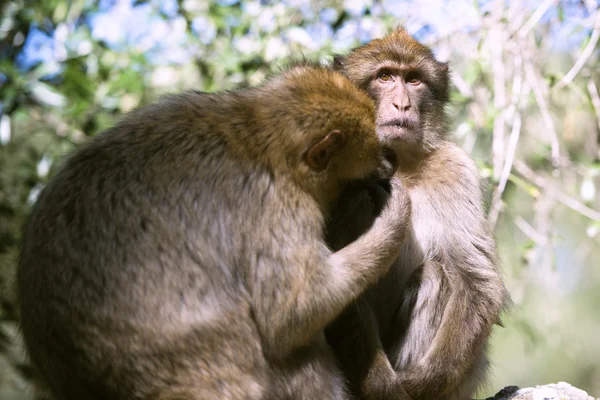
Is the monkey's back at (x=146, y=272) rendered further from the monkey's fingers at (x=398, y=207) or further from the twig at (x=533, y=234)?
the twig at (x=533, y=234)

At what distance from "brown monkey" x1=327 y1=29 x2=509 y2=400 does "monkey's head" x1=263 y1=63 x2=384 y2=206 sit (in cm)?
27

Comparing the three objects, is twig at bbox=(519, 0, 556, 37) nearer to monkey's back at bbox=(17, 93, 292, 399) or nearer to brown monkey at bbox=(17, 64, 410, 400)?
brown monkey at bbox=(17, 64, 410, 400)

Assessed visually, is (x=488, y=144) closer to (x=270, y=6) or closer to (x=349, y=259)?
(x=270, y=6)

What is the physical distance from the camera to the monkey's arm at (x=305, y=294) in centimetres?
307

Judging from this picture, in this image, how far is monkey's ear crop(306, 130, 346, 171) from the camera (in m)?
3.29

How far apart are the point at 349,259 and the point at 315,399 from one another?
58 cm

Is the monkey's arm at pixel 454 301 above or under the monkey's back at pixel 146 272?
under

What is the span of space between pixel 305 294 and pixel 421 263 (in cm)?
101

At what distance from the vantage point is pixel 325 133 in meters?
3.31

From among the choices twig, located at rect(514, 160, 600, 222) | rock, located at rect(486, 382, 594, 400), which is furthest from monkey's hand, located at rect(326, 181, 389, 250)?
twig, located at rect(514, 160, 600, 222)

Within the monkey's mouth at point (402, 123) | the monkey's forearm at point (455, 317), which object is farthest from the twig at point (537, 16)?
the monkey's forearm at point (455, 317)

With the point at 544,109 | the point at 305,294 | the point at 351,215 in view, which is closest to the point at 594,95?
the point at 544,109

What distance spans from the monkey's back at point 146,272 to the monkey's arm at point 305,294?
3.0 inches

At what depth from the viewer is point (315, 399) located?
10.4ft
